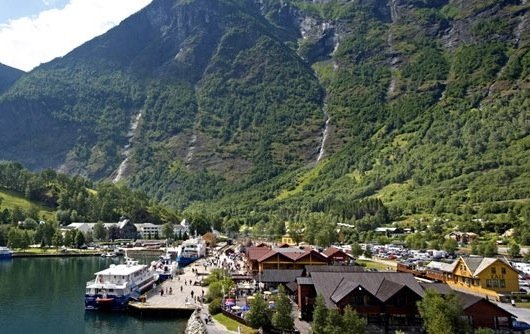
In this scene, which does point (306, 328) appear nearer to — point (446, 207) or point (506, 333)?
point (506, 333)

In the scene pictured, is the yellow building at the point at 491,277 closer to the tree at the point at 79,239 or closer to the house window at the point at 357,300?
the house window at the point at 357,300

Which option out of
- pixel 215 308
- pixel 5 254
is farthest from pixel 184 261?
pixel 215 308

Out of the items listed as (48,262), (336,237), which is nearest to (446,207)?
(336,237)

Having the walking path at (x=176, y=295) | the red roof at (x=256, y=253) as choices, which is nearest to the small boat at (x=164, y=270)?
the walking path at (x=176, y=295)

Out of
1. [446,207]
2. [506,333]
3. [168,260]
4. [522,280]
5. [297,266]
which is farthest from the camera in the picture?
[446,207]

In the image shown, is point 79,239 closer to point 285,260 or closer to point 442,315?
point 285,260

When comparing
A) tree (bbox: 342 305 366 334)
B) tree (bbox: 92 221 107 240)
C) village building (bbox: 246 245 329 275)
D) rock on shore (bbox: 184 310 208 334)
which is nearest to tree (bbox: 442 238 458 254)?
village building (bbox: 246 245 329 275)
